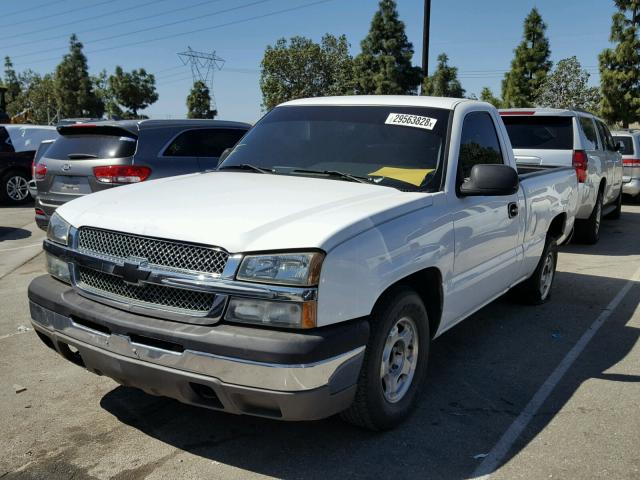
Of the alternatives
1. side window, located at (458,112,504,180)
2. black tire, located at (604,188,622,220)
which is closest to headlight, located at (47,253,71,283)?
side window, located at (458,112,504,180)

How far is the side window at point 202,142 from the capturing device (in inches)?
309

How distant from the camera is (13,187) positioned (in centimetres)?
1411

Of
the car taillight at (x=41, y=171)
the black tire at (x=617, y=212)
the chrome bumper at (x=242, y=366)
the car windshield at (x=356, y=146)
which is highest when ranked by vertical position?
the car windshield at (x=356, y=146)

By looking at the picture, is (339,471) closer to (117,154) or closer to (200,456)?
(200,456)

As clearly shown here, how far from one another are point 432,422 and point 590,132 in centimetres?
746

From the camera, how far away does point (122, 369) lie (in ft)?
10.00

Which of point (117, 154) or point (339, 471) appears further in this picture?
point (117, 154)

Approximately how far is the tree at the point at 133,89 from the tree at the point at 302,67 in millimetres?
12596

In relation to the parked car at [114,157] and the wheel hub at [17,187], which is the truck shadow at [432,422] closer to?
the parked car at [114,157]

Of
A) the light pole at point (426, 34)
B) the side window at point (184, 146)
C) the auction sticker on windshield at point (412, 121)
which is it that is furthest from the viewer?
the light pole at point (426, 34)

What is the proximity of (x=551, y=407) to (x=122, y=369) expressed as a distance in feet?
8.46

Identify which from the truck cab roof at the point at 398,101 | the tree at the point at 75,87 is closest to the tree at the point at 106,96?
the tree at the point at 75,87

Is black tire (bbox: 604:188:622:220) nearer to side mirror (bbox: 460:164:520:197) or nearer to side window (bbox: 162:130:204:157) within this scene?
side window (bbox: 162:130:204:157)

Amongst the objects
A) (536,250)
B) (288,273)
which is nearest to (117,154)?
(536,250)
